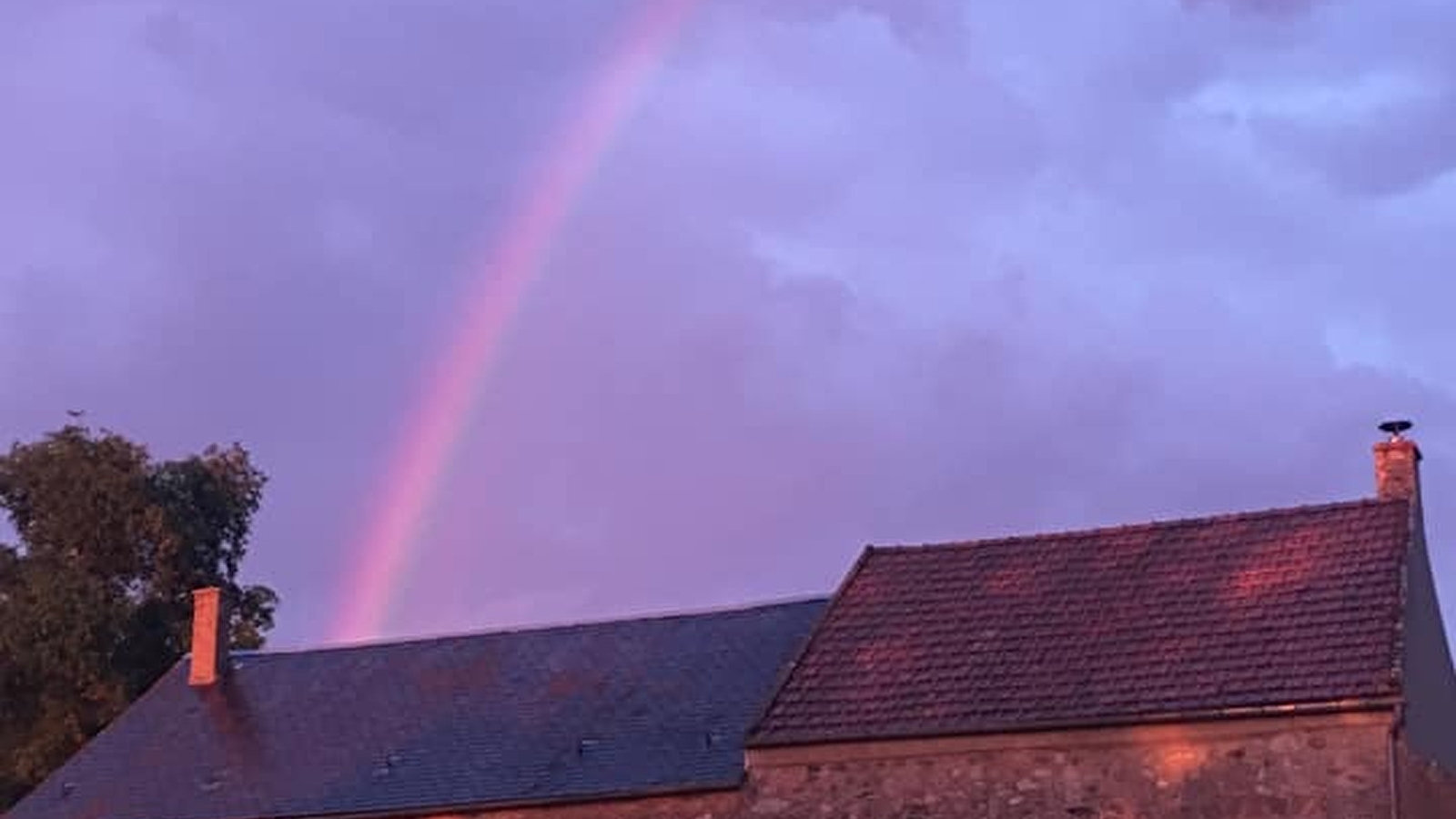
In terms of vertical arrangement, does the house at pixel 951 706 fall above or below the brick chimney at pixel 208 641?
below

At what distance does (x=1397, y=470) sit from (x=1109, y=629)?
5040 millimetres

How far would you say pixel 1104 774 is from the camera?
27.6 metres

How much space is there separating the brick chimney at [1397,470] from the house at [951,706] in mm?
41

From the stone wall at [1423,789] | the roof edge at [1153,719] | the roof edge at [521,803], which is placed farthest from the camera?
the roof edge at [521,803]

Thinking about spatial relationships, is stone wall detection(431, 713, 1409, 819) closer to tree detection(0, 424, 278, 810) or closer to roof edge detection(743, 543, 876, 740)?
roof edge detection(743, 543, 876, 740)

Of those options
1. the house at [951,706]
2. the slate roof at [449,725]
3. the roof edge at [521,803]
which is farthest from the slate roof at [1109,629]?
the slate roof at [449,725]

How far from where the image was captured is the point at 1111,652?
95.3 feet

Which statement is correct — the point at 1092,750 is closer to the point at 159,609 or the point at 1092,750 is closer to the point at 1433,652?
the point at 1433,652

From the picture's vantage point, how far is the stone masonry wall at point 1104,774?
1038 inches

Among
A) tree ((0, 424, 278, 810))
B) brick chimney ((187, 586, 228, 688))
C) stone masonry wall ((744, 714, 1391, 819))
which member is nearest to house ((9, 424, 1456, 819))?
stone masonry wall ((744, 714, 1391, 819))

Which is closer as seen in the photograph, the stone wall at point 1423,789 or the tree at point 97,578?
the stone wall at point 1423,789

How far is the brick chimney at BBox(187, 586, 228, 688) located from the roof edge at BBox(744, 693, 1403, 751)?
14259mm

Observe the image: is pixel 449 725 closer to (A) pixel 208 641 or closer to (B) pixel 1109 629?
(A) pixel 208 641

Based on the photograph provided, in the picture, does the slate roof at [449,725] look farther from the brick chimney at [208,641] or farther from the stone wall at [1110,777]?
the stone wall at [1110,777]
